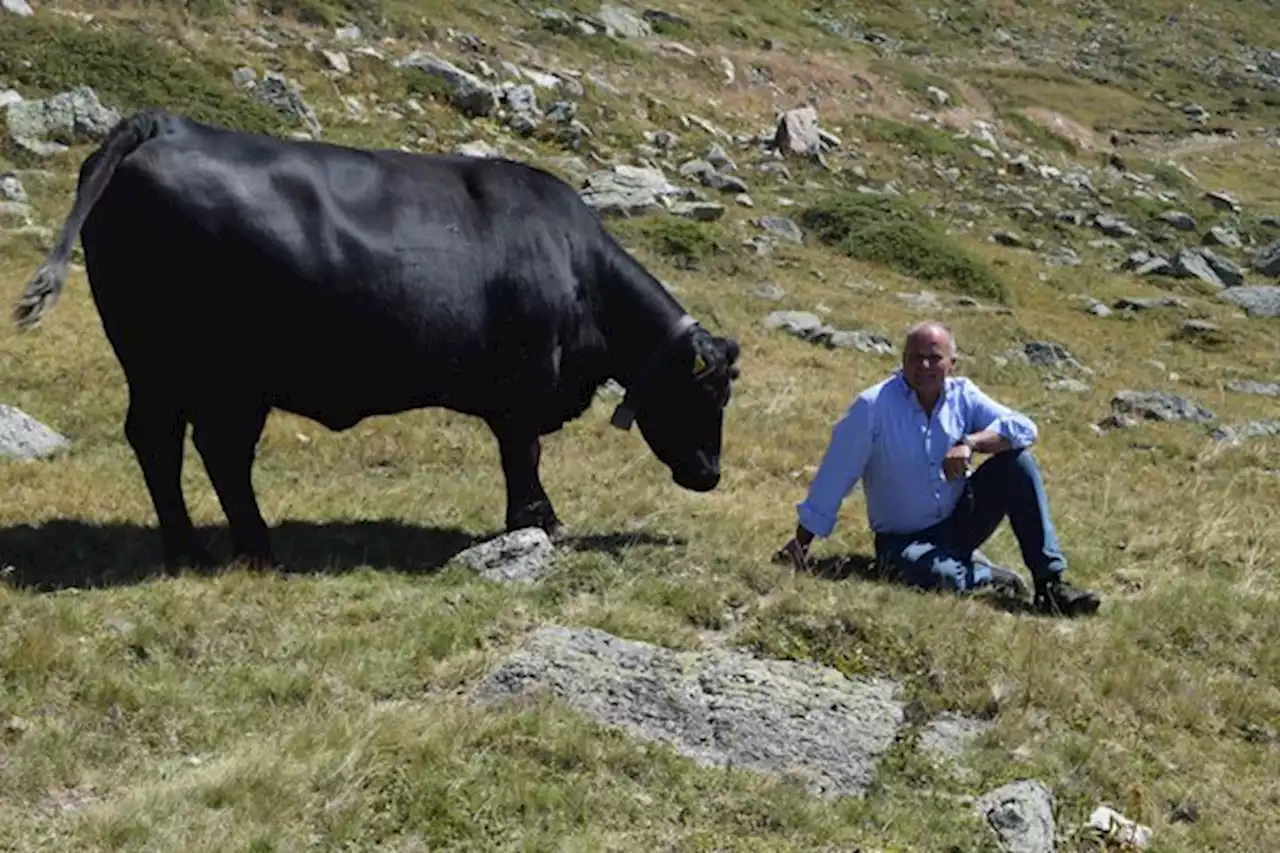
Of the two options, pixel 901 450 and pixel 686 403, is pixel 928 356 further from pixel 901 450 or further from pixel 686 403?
pixel 686 403

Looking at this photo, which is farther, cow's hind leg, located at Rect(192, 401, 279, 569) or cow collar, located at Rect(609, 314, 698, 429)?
cow collar, located at Rect(609, 314, 698, 429)

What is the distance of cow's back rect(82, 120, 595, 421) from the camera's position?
7.49 m

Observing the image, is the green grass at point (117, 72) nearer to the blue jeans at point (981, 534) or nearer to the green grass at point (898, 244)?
the green grass at point (898, 244)

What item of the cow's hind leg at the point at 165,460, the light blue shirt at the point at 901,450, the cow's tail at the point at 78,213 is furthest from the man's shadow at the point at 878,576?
the cow's tail at the point at 78,213

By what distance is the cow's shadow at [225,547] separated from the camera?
7.74 m

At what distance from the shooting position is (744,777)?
227 inches

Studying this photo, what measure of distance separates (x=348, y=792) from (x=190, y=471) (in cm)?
576

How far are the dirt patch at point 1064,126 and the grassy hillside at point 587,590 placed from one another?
108 ft

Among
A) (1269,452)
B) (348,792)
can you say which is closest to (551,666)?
(348,792)

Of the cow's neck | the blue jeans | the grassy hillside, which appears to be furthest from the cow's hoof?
the blue jeans

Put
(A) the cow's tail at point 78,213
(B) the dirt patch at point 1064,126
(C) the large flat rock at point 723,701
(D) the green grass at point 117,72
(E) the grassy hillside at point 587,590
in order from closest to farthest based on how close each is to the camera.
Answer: (E) the grassy hillside at point 587,590 < (C) the large flat rock at point 723,701 < (A) the cow's tail at point 78,213 < (D) the green grass at point 117,72 < (B) the dirt patch at point 1064,126

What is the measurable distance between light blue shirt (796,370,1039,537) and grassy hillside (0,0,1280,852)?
22.9 inches

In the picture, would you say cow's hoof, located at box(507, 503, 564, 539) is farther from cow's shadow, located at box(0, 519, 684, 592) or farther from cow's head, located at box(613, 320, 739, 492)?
cow's head, located at box(613, 320, 739, 492)

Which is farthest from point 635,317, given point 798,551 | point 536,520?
point 798,551
